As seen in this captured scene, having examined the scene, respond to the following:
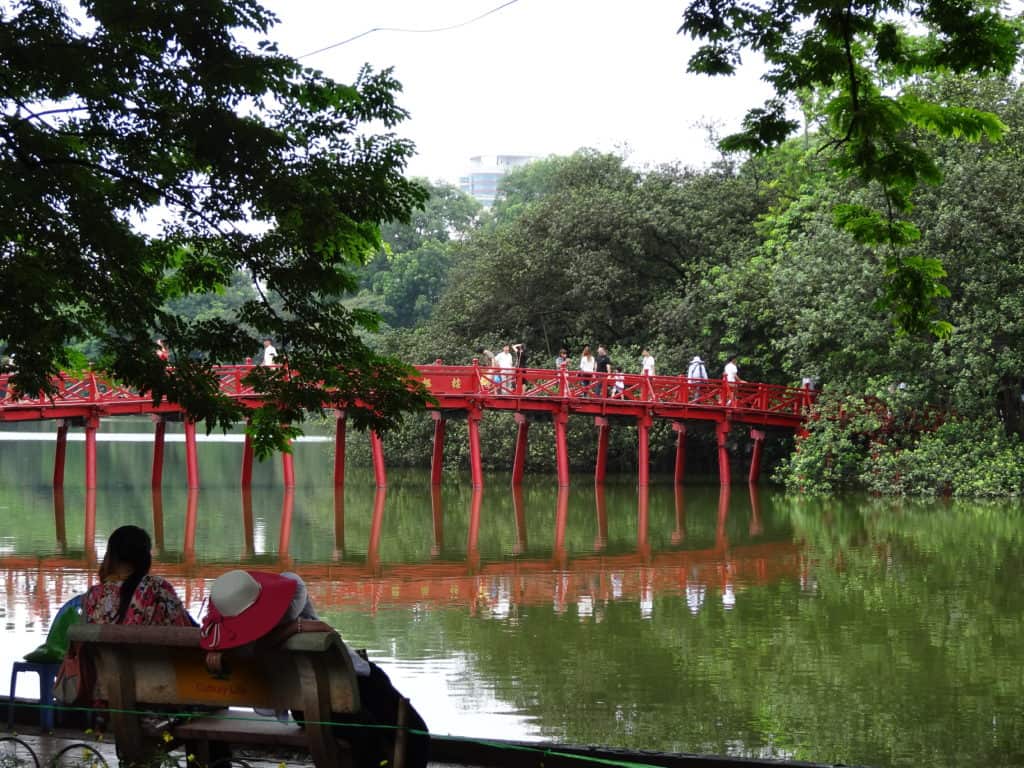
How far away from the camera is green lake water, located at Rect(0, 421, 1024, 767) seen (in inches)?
420

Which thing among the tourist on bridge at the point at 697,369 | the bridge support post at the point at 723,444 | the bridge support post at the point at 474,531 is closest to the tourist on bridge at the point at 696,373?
the tourist on bridge at the point at 697,369

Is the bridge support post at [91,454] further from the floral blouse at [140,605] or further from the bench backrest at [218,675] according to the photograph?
the bench backrest at [218,675]

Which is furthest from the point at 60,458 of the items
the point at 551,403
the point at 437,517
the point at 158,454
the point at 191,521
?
the point at 551,403

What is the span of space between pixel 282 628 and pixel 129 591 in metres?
1.17

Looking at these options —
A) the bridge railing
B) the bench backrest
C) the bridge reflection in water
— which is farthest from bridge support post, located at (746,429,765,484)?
the bench backrest

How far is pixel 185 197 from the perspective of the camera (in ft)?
31.4

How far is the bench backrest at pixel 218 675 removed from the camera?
5875mm

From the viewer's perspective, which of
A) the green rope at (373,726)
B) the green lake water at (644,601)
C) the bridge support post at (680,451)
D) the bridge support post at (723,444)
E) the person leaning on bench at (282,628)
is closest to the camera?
the person leaning on bench at (282,628)

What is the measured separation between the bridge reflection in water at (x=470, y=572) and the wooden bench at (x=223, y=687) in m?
9.53

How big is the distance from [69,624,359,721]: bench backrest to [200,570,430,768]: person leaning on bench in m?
0.08

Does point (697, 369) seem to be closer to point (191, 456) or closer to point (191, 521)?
point (191, 456)

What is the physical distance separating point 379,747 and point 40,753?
239 centimetres

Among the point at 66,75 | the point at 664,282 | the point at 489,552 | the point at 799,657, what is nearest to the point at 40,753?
the point at 66,75

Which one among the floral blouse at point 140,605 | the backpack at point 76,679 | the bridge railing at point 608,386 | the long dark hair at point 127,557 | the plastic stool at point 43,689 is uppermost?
the bridge railing at point 608,386
